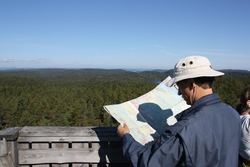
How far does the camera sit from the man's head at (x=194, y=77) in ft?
7.08

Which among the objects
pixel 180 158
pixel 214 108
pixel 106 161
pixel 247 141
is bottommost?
pixel 106 161

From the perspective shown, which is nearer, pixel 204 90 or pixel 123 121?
pixel 204 90

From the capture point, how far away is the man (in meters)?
1.97

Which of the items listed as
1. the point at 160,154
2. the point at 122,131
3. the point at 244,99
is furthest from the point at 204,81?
the point at 244,99

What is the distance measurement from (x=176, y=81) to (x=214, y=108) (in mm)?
291

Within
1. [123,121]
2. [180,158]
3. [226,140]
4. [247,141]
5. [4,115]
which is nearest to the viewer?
[180,158]

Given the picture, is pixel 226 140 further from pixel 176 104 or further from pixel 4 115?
pixel 4 115

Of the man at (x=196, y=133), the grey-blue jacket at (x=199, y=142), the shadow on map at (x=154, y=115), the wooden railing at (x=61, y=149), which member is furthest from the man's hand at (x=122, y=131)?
the wooden railing at (x=61, y=149)

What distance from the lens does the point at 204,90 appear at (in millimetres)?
2184

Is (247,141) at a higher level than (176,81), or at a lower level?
lower

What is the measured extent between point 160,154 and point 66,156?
4.90 feet

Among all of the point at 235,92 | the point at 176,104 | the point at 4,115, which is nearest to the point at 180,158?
the point at 176,104

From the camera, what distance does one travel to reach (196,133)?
198cm

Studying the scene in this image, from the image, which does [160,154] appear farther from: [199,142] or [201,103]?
[201,103]
